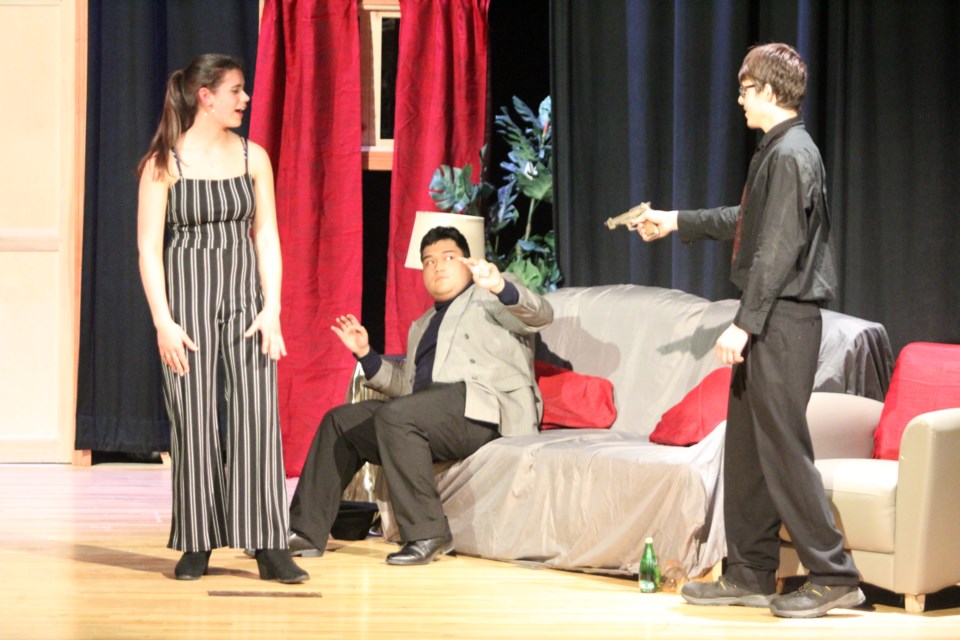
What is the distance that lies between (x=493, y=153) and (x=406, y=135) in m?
0.45

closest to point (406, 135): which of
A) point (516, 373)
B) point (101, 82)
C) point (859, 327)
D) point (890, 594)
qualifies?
point (101, 82)

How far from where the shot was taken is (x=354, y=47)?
247 inches

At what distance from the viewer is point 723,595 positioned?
3.61m

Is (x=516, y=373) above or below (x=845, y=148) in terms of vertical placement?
below

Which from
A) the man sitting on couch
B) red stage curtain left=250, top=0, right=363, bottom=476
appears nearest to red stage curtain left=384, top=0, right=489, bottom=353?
red stage curtain left=250, top=0, right=363, bottom=476

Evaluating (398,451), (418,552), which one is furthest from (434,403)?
(418,552)

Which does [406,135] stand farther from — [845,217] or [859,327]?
[859,327]

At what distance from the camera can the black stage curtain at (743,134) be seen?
190 inches

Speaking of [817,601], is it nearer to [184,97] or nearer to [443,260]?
[443,260]

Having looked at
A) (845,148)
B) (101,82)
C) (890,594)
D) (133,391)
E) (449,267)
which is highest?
(101,82)

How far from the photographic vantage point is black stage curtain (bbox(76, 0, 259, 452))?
253 inches

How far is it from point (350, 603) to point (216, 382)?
2.40ft

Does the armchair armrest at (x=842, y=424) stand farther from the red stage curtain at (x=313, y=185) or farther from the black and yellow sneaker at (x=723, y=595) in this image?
the red stage curtain at (x=313, y=185)

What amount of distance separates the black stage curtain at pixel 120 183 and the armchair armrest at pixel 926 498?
3948mm
